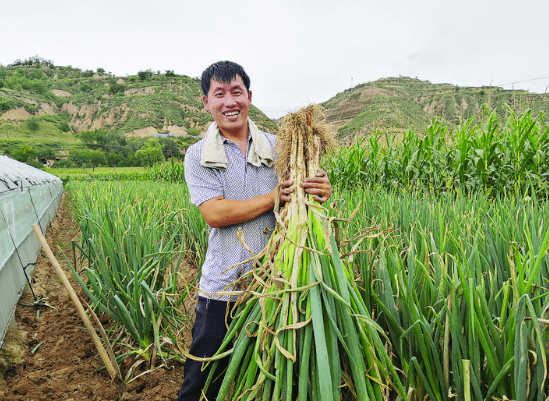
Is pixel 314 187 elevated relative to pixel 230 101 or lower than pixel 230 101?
lower

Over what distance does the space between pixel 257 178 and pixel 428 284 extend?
2.37ft

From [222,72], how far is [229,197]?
489 millimetres

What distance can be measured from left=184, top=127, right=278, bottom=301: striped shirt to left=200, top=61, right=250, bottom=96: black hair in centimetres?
24

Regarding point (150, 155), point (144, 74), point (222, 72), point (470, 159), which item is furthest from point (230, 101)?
point (144, 74)

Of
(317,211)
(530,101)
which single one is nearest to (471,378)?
(317,211)

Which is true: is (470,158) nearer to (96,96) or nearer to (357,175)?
(357,175)

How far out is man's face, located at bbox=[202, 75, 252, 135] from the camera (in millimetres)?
1305

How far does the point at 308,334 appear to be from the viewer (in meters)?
0.80

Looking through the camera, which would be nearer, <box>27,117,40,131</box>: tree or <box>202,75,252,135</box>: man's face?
<box>202,75,252,135</box>: man's face

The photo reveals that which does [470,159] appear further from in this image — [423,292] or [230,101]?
[230,101]

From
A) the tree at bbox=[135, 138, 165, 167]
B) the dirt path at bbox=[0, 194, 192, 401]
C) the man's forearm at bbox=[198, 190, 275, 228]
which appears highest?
the tree at bbox=[135, 138, 165, 167]

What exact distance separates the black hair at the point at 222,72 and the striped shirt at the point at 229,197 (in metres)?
0.24

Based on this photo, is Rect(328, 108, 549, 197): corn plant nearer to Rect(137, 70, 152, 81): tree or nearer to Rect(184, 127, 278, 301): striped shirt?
Rect(184, 127, 278, 301): striped shirt

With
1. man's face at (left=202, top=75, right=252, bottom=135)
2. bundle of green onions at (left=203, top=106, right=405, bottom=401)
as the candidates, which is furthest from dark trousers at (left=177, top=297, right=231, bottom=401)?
man's face at (left=202, top=75, right=252, bottom=135)
